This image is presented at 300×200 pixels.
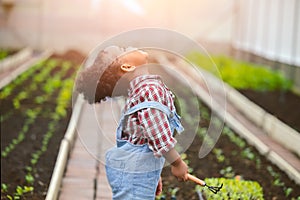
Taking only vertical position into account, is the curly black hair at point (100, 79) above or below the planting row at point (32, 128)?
above

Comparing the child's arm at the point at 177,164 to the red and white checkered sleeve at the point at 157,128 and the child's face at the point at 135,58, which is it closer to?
the red and white checkered sleeve at the point at 157,128

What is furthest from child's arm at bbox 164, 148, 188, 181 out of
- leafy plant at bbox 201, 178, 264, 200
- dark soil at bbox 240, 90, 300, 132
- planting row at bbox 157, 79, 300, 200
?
dark soil at bbox 240, 90, 300, 132

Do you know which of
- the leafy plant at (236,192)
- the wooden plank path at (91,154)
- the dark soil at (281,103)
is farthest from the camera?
the dark soil at (281,103)

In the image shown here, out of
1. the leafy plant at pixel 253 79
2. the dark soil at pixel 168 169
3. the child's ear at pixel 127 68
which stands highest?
the child's ear at pixel 127 68

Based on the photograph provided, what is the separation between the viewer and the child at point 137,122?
97.1 inches

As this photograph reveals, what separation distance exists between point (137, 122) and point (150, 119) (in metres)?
0.10

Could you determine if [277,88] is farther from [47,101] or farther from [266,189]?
[266,189]

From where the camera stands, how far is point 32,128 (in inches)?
263

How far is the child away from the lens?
2.47 metres

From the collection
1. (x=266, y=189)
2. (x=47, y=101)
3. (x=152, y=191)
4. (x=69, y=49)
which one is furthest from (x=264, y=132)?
(x=69, y=49)

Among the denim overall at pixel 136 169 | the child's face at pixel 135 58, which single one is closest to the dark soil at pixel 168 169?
the denim overall at pixel 136 169

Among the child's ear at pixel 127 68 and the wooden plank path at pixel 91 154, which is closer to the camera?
the child's ear at pixel 127 68

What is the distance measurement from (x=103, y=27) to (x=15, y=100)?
8.79 m

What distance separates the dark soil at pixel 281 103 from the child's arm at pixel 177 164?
4.13 m
